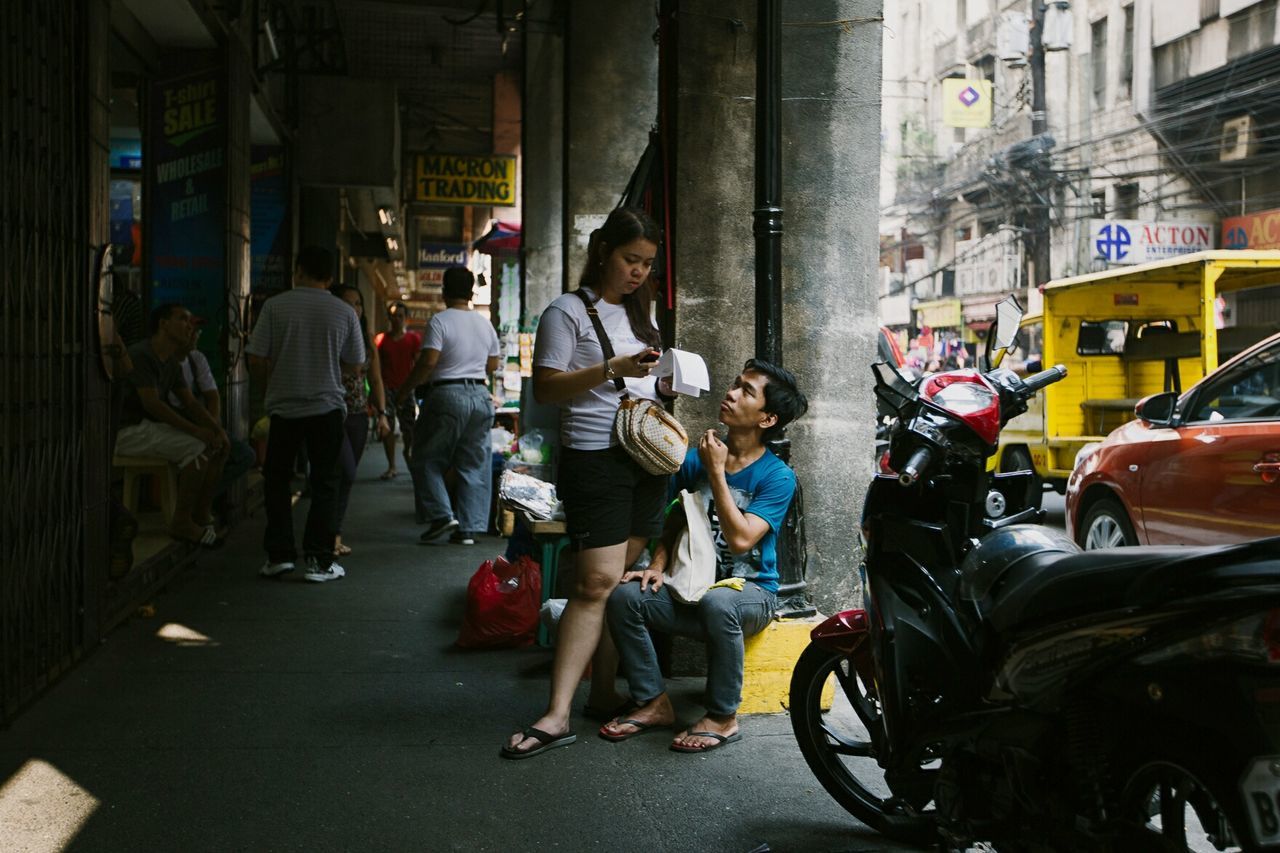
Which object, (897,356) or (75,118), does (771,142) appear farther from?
(897,356)

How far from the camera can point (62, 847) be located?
3.29 meters

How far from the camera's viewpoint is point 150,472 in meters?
7.66

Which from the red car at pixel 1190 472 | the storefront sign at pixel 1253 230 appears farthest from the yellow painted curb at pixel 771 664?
the storefront sign at pixel 1253 230

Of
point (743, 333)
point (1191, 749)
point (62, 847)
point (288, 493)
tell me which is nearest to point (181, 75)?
point (288, 493)

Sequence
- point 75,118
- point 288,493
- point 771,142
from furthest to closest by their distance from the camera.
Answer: point 288,493 → point 75,118 → point 771,142

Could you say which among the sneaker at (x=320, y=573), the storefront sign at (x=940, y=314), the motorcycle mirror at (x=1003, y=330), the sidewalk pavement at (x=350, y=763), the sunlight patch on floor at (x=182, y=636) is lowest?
the sidewalk pavement at (x=350, y=763)

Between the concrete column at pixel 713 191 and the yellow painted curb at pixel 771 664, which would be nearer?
the yellow painted curb at pixel 771 664

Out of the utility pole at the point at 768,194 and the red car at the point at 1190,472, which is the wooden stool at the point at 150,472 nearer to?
the utility pole at the point at 768,194

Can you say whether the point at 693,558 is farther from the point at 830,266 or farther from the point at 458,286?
the point at 458,286

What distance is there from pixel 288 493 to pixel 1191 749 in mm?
6040

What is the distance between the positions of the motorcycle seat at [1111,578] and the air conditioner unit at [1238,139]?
24.1 meters

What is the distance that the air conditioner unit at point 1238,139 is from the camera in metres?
23.8

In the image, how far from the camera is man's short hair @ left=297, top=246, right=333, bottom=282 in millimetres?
7387

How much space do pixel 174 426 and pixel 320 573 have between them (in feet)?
4.35
